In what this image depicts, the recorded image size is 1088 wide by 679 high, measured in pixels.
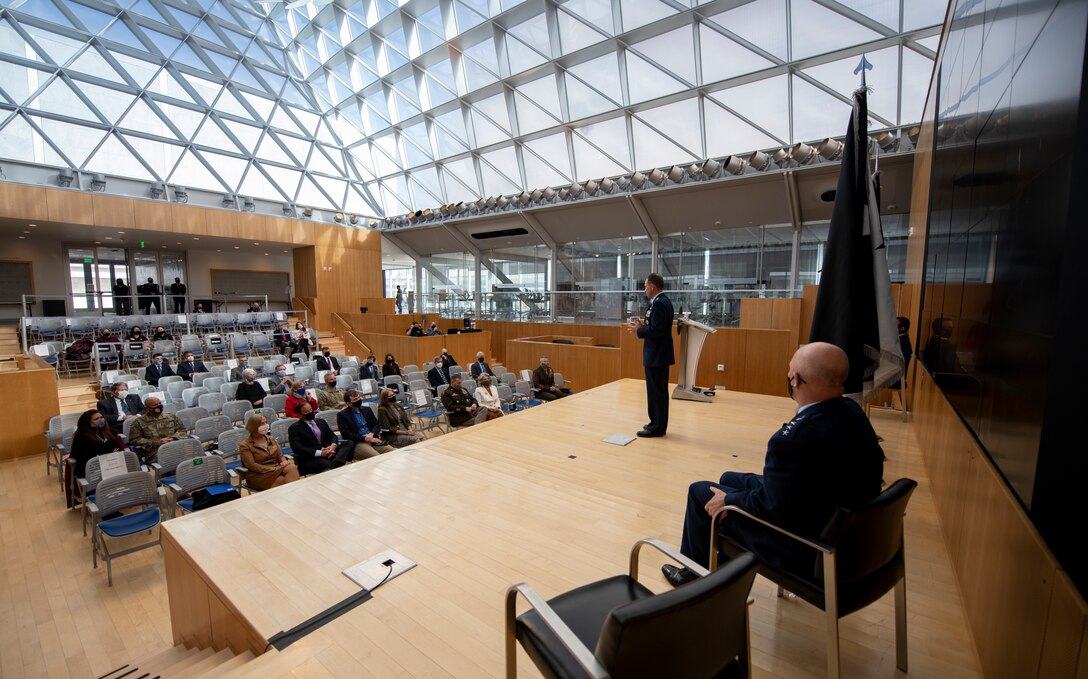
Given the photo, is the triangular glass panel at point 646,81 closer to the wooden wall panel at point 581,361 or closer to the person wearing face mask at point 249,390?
the wooden wall panel at point 581,361

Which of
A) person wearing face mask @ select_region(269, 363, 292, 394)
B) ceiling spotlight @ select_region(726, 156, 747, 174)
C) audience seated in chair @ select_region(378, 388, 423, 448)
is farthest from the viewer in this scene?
ceiling spotlight @ select_region(726, 156, 747, 174)

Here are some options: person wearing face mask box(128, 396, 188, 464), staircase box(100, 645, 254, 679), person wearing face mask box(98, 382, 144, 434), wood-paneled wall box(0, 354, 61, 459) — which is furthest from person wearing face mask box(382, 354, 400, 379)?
staircase box(100, 645, 254, 679)

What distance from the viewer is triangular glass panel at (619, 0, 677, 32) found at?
11227 mm

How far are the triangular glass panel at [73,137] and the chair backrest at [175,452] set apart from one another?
15500 millimetres

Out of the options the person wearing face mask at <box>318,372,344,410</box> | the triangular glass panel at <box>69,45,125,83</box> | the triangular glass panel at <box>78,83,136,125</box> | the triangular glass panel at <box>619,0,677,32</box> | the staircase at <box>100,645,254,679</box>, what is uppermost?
the triangular glass panel at <box>69,45,125,83</box>

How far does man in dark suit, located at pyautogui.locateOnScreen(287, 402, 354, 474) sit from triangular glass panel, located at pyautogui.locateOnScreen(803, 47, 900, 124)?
484 inches

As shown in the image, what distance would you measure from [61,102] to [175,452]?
16.7 metres

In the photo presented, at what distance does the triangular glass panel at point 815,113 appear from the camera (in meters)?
10.9

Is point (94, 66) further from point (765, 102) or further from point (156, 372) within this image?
point (765, 102)

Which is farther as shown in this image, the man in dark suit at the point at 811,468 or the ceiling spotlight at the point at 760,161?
the ceiling spotlight at the point at 760,161

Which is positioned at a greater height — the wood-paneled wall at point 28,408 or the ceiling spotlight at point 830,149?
the ceiling spotlight at point 830,149

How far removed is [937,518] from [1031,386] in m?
2.42

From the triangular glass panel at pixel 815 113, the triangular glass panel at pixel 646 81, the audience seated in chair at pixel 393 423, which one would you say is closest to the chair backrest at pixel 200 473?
the audience seated in chair at pixel 393 423

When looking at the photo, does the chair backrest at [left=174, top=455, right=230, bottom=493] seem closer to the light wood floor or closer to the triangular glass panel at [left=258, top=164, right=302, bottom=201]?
the light wood floor
